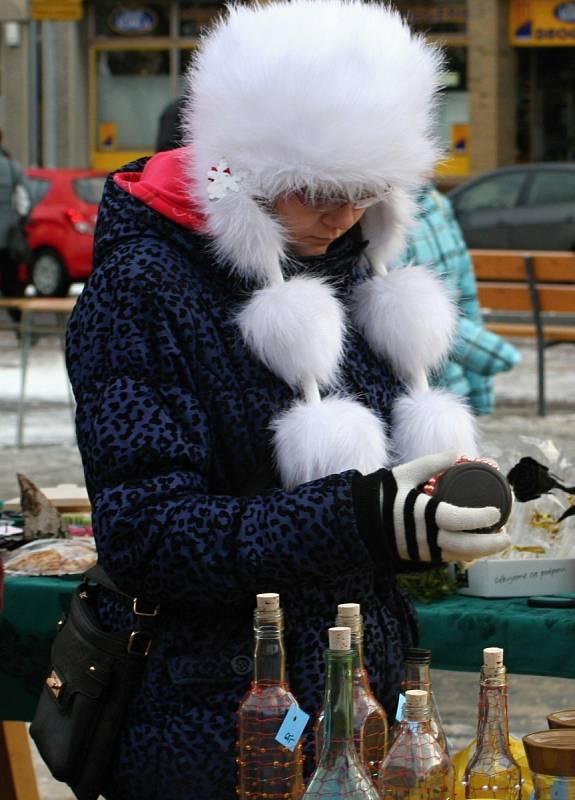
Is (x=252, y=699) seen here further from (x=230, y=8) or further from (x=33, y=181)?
(x=33, y=181)

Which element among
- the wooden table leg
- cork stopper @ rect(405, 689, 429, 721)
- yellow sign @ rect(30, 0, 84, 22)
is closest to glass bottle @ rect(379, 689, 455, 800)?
cork stopper @ rect(405, 689, 429, 721)

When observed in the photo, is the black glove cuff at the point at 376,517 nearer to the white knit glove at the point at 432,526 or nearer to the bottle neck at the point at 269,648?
the white knit glove at the point at 432,526

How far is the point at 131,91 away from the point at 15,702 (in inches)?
976

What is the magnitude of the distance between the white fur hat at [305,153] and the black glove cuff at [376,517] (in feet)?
0.47

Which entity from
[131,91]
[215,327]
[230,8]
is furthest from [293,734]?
[131,91]

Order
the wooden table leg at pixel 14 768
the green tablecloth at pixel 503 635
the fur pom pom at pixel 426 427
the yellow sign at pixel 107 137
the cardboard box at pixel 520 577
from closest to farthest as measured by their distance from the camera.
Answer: the fur pom pom at pixel 426 427 < the green tablecloth at pixel 503 635 < the cardboard box at pixel 520 577 < the wooden table leg at pixel 14 768 < the yellow sign at pixel 107 137

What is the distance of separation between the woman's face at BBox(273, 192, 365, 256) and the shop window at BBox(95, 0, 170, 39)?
2526cm

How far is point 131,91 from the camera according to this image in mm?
27312

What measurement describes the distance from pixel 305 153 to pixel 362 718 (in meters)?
0.81

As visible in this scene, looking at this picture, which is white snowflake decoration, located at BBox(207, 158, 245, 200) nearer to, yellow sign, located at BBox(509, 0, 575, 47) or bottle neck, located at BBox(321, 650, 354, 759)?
bottle neck, located at BBox(321, 650, 354, 759)

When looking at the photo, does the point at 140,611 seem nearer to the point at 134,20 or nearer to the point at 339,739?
the point at 339,739

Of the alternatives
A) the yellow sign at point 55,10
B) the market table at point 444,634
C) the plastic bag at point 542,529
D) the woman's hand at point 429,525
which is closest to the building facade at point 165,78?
the yellow sign at point 55,10

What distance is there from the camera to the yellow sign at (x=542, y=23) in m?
24.3

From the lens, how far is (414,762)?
188 centimetres
